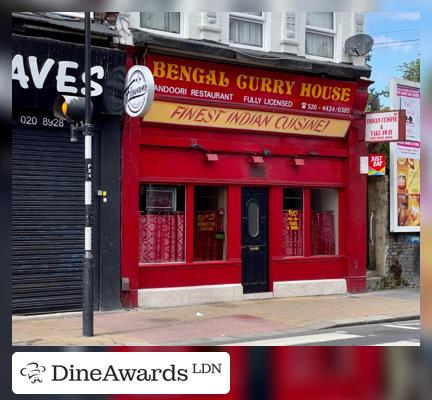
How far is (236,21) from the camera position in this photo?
12828 millimetres

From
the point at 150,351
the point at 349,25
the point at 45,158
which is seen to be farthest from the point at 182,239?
the point at 150,351

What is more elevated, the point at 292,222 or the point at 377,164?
the point at 377,164

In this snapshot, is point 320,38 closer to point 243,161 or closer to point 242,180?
point 243,161

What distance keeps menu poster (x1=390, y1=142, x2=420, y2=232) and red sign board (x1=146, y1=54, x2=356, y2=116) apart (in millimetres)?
1867

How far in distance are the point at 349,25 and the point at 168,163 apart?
5465 millimetres

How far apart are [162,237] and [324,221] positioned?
14.3 ft

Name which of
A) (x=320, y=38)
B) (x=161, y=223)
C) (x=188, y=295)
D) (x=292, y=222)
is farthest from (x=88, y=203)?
(x=320, y=38)

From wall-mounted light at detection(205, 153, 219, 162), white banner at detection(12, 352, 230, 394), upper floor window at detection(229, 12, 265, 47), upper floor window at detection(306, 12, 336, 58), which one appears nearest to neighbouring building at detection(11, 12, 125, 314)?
wall-mounted light at detection(205, 153, 219, 162)

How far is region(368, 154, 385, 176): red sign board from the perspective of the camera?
1449 cm

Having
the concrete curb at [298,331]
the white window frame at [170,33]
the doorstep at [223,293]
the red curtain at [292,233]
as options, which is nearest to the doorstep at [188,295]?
the doorstep at [223,293]

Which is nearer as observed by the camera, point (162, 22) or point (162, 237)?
point (162, 22)

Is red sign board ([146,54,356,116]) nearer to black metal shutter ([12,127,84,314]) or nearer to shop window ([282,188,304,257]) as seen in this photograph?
shop window ([282,188,304,257])

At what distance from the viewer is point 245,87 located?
1292cm

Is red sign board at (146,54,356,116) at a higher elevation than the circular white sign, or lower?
higher
